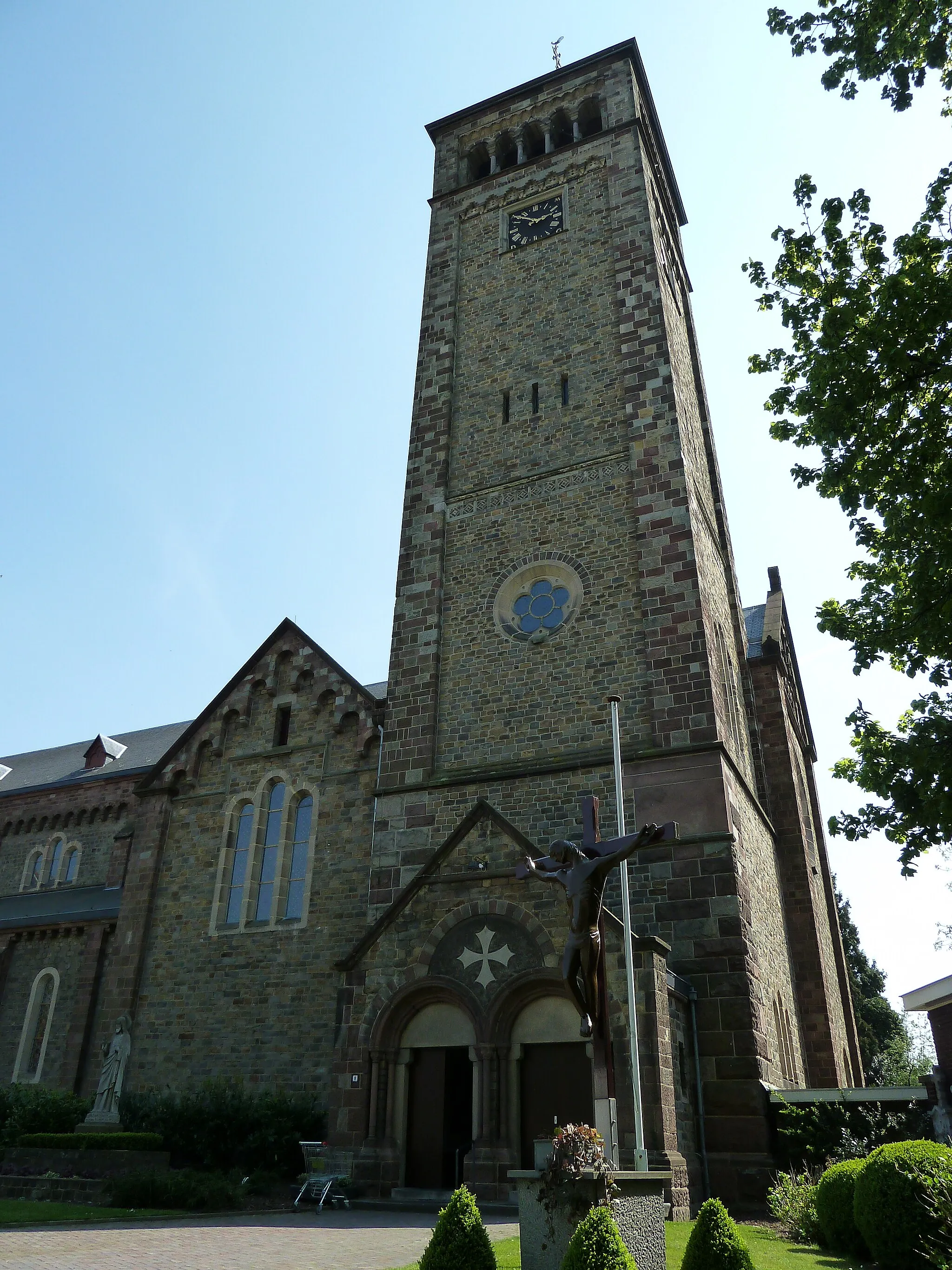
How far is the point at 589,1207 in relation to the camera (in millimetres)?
8312

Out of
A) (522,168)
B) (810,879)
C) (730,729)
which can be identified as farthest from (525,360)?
(810,879)

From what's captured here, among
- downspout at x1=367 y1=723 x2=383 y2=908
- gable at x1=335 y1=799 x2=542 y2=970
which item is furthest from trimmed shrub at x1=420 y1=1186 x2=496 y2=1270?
downspout at x1=367 y1=723 x2=383 y2=908

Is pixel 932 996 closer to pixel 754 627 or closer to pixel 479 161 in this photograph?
pixel 754 627

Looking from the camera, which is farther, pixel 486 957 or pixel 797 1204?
pixel 486 957

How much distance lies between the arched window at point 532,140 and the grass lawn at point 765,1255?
97.5 feet

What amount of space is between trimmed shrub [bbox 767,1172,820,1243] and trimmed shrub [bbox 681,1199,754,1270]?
4.65m

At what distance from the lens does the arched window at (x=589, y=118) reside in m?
30.8

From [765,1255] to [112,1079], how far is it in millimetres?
14024

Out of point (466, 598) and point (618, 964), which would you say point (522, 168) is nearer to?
point (466, 598)

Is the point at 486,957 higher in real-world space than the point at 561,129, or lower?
lower

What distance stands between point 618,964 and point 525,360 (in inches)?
Answer: 660

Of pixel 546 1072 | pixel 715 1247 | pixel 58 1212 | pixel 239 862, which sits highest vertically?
pixel 239 862

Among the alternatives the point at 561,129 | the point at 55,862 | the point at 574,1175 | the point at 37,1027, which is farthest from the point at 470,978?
the point at 561,129

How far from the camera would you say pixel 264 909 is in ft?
74.0
